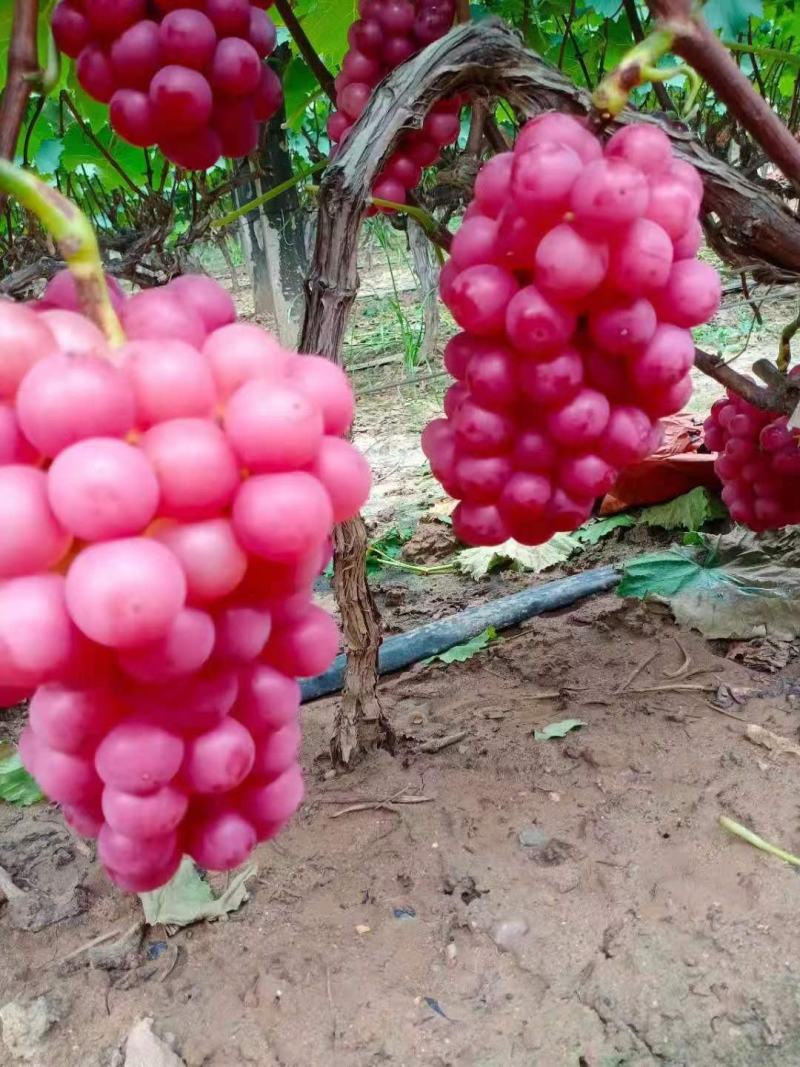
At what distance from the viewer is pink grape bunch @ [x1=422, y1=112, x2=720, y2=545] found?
0.69 meters

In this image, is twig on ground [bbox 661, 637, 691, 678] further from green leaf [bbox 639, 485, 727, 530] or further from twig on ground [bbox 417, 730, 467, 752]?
green leaf [bbox 639, 485, 727, 530]

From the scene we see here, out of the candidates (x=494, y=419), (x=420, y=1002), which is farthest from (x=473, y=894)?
(x=494, y=419)

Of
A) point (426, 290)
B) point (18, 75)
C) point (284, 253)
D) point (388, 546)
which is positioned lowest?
point (388, 546)

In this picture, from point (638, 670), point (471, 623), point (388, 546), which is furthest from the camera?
point (388, 546)

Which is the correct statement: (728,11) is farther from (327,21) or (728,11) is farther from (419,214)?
(327,21)

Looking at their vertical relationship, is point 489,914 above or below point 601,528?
above

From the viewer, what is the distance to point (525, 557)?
9.32ft

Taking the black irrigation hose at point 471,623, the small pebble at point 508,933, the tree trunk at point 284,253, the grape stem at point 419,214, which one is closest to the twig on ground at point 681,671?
the black irrigation hose at point 471,623

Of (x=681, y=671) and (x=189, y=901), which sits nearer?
(x=189, y=901)

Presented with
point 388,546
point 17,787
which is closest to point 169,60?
point 17,787

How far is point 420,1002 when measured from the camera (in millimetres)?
1229

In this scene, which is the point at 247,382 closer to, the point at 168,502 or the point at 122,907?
the point at 168,502

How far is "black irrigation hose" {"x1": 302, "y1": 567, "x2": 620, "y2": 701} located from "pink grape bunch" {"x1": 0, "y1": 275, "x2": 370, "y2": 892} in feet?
4.96

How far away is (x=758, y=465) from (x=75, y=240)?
1.49m
